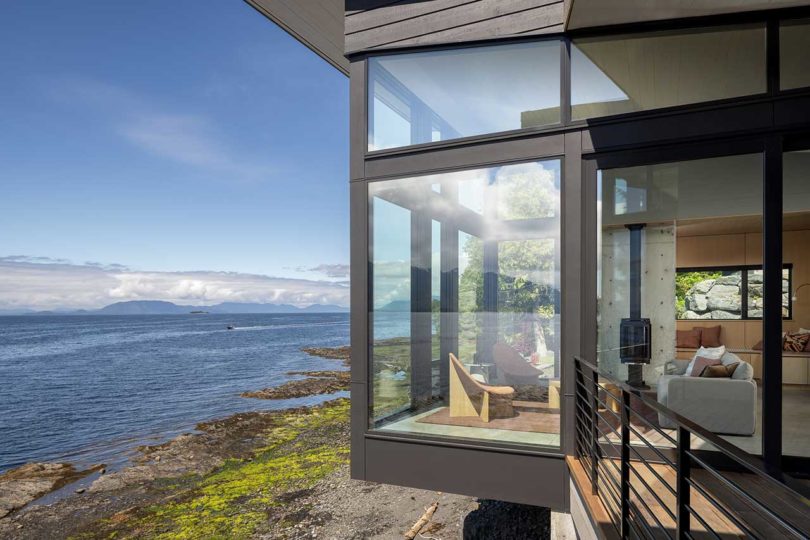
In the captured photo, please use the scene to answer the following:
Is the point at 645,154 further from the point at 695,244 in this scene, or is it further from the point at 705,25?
the point at 695,244

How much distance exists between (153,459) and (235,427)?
3.50 m

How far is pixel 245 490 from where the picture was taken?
12945 mm

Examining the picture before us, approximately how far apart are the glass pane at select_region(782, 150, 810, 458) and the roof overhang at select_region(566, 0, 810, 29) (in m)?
1.03

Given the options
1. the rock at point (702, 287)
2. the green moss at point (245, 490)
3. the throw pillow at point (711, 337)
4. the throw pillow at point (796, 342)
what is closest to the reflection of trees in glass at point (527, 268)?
the throw pillow at point (711, 337)

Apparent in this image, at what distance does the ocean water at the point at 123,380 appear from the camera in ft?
63.2

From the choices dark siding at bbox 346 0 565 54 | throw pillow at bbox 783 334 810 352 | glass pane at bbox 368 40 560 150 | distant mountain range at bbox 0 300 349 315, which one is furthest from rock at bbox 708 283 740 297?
distant mountain range at bbox 0 300 349 315

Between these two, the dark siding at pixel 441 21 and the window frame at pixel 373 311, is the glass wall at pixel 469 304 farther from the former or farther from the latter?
the dark siding at pixel 441 21

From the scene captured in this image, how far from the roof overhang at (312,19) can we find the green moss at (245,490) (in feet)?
30.1

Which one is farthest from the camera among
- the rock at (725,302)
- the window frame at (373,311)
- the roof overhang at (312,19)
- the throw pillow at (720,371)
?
the roof overhang at (312,19)

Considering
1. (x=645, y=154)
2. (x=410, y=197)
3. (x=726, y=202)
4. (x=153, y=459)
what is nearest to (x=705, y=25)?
(x=645, y=154)

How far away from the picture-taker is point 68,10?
37625mm

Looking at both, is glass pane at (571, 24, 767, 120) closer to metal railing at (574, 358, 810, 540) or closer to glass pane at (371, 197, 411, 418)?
glass pane at (371, 197, 411, 418)

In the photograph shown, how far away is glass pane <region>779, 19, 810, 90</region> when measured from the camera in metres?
3.46

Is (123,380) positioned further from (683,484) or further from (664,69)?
(683,484)
